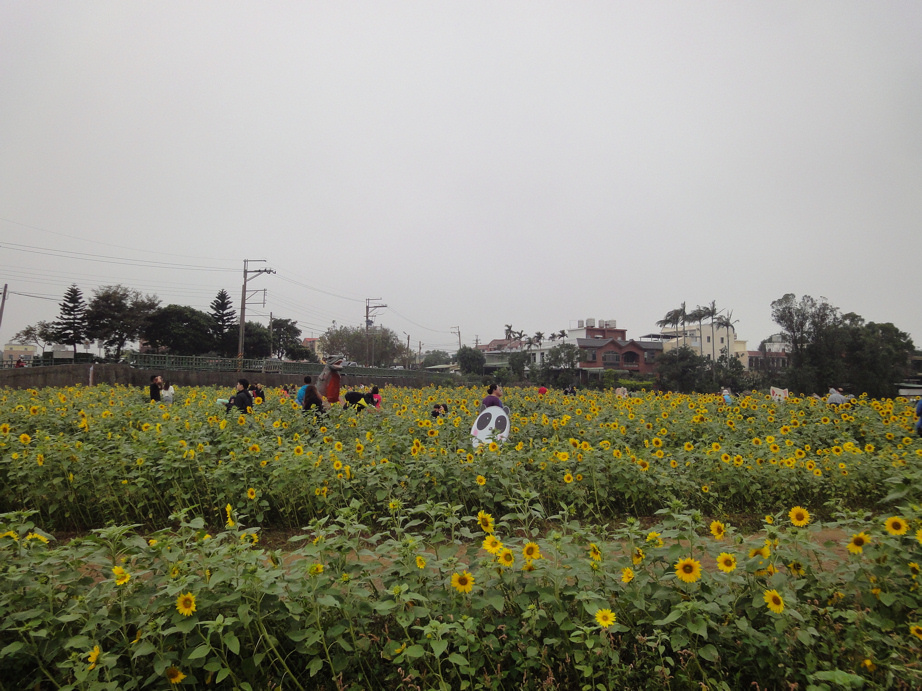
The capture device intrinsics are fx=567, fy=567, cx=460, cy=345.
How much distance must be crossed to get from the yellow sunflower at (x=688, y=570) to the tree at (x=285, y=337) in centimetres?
6315

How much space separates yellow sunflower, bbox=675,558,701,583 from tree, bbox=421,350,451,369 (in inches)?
4052

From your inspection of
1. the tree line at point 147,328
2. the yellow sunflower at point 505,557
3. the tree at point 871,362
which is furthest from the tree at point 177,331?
the tree at point 871,362

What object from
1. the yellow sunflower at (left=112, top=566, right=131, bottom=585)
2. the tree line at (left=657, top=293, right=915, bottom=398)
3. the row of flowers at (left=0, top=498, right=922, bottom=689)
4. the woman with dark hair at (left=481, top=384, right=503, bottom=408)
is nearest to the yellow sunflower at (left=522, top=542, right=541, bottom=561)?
the row of flowers at (left=0, top=498, right=922, bottom=689)

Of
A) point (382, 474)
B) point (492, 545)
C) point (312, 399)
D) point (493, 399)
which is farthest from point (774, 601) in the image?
point (312, 399)

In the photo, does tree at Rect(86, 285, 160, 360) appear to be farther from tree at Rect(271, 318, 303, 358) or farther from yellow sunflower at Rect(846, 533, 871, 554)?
yellow sunflower at Rect(846, 533, 871, 554)

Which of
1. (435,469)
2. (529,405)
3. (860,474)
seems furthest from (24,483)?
(529,405)

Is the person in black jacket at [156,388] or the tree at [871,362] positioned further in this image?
the tree at [871,362]

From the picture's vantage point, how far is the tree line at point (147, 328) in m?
42.8

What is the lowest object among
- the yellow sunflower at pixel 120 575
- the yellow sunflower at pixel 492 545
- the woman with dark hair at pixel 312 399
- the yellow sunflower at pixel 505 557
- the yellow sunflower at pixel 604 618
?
the yellow sunflower at pixel 604 618

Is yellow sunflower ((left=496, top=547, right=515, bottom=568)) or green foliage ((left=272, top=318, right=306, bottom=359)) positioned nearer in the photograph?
yellow sunflower ((left=496, top=547, right=515, bottom=568))

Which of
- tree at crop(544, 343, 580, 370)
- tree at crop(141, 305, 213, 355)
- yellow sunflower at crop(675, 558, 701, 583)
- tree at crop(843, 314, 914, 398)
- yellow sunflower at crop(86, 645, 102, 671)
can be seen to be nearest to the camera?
yellow sunflower at crop(86, 645, 102, 671)

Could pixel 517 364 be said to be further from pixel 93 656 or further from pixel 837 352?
pixel 93 656

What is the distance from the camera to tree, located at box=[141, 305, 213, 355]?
4547cm

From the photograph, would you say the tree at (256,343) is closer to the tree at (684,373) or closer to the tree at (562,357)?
the tree at (562,357)
